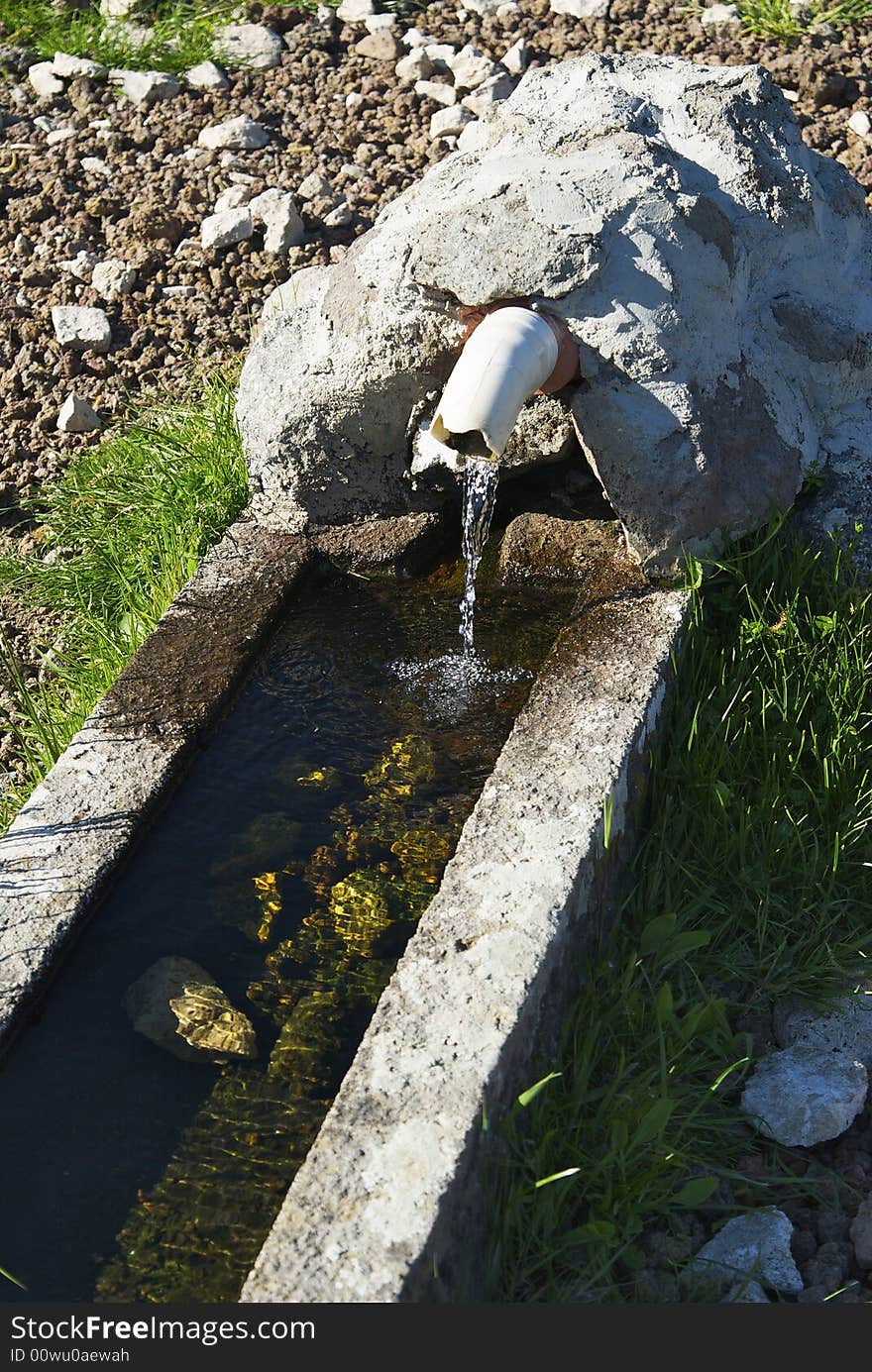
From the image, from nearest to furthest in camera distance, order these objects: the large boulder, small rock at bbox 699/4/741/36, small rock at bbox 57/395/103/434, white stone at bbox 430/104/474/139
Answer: the large boulder
small rock at bbox 57/395/103/434
white stone at bbox 430/104/474/139
small rock at bbox 699/4/741/36

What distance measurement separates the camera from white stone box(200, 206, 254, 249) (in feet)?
15.9

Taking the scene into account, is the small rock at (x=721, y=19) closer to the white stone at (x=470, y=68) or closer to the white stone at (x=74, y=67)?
the white stone at (x=470, y=68)

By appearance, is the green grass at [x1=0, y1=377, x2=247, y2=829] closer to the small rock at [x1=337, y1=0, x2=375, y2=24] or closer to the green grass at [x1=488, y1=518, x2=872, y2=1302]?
the green grass at [x1=488, y1=518, x2=872, y2=1302]

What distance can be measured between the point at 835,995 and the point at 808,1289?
22.4 inches

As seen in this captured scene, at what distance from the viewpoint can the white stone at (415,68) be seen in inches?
214

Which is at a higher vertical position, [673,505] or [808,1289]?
[673,505]

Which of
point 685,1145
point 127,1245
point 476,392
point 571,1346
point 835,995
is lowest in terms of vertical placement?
point 835,995

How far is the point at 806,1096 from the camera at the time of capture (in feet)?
8.10

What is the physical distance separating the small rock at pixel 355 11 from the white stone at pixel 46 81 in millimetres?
1146

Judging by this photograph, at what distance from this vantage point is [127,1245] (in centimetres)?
217

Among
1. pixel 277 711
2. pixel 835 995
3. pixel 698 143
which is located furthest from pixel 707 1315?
pixel 698 143

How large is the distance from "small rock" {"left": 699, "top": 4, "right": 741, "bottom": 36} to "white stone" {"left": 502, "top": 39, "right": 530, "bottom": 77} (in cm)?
68

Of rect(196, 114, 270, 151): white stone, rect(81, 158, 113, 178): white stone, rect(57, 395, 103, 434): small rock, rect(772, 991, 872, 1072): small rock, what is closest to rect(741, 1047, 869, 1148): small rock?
rect(772, 991, 872, 1072): small rock

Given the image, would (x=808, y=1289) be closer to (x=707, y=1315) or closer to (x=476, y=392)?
(x=707, y=1315)
